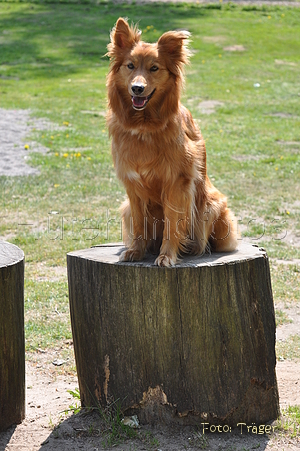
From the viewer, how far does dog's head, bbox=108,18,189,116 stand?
12.6ft

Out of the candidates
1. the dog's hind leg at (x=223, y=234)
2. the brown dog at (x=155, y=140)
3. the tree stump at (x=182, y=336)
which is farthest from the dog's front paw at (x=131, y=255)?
the dog's hind leg at (x=223, y=234)

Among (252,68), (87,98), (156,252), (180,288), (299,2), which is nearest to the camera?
(180,288)

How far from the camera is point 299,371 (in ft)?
15.9

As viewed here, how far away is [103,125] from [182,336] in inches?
403

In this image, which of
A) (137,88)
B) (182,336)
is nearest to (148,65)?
(137,88)

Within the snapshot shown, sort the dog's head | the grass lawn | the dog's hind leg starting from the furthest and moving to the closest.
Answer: the grass lawn, the dog's hind leg, the dog's head

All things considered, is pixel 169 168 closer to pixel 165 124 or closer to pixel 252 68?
pixel 165 124

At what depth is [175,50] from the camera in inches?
155

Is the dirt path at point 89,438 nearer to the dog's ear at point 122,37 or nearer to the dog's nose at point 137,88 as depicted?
the dog's nose at point 137,88

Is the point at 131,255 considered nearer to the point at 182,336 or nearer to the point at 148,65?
the point at 182,336

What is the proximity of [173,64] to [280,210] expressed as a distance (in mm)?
5318

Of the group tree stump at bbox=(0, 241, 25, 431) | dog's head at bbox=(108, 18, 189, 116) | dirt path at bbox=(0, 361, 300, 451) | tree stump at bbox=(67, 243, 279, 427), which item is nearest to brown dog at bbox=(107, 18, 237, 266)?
dog's head at bbox=(108, 18, 189, 116)

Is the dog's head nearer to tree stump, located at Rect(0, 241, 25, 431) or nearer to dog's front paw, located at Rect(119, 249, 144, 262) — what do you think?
dog's front paw, located at Rect(119, 249, 144, 262)

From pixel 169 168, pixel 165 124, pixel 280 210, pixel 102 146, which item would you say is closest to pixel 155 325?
pixel 169 168
